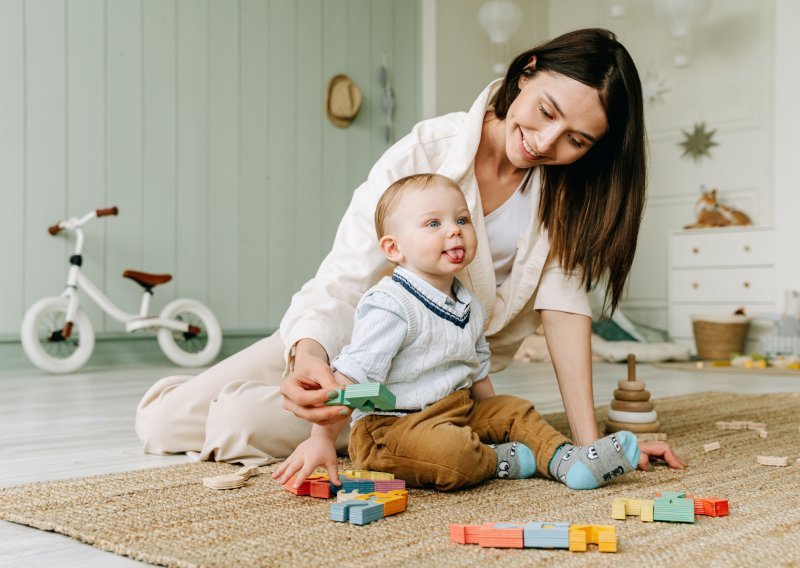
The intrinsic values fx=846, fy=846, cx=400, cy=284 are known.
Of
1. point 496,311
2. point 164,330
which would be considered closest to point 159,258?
point 164,330

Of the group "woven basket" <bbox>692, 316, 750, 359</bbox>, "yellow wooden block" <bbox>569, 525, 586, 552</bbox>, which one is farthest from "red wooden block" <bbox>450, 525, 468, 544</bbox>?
"woven basket" <bbox>692, 316, 750, 359</bbox>

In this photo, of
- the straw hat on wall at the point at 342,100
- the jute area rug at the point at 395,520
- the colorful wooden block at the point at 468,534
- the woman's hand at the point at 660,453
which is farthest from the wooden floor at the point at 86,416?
the straw hat on wall at the point at 342,100

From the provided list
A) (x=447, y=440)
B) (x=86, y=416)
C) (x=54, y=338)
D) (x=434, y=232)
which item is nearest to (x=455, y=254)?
(x=434, y=232)

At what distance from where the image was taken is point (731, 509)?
1062 mm

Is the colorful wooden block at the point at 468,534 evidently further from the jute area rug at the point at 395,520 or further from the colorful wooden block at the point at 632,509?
the colorful wooden block at the point at 632,509

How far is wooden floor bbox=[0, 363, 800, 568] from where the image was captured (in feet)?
3.06

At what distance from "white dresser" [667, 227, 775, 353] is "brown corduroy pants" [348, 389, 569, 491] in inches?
134

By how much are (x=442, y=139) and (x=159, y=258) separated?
2.65 m

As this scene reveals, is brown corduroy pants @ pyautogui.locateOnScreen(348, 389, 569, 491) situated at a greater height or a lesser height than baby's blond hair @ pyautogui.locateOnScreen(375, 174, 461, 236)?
lesser

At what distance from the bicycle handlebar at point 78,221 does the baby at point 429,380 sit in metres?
2.44

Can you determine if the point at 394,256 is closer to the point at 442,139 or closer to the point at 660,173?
the point at 442,139

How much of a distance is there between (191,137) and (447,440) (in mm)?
3128

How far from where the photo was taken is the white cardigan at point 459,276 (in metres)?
1.28

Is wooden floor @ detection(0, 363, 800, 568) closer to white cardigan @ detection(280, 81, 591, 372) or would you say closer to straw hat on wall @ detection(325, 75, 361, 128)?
white cardigan @ detection(280, 81, 591, 372)
